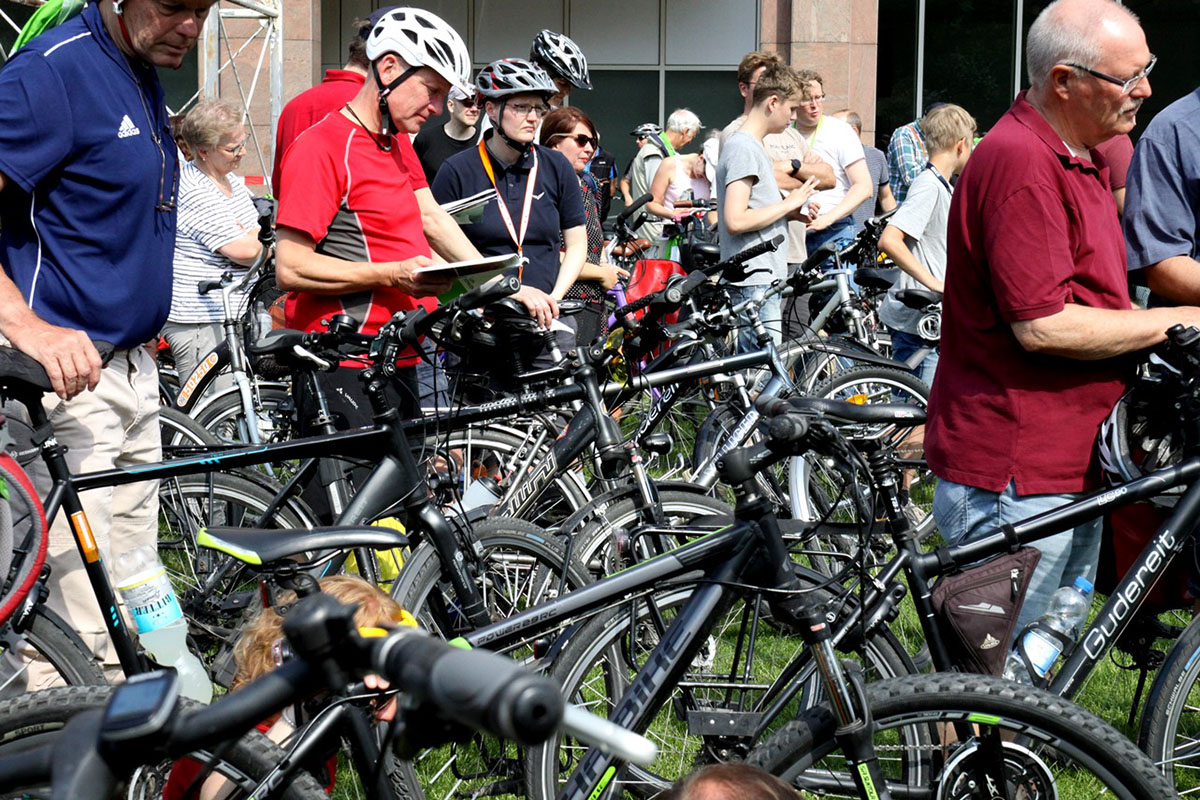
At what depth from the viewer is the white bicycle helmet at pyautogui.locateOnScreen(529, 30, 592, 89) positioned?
6867 millimetres

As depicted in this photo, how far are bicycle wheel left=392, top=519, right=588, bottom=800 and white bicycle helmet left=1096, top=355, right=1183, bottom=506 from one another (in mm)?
1492

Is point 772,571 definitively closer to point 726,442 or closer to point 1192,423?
point 1192,423

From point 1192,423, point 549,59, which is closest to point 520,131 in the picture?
point 549,59

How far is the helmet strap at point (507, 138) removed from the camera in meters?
5.99

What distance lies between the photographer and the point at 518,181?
6129 millimetres

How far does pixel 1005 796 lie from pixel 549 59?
4841 millimetres

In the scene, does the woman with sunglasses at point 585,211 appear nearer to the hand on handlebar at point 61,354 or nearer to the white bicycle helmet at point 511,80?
the white bicycle helmet at point 511,80

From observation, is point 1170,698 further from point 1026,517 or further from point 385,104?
point 385,104

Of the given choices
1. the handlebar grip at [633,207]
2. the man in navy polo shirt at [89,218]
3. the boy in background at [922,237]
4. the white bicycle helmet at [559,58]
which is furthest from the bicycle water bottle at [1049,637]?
the handlebar grip at [633,207]

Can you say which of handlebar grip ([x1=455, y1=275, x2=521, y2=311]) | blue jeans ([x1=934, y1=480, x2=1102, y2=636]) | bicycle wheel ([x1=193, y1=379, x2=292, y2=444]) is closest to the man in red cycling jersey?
handlebar grip ([x1=455, y1=275, x2=521, y2=311])

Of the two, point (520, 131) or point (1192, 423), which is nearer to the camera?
point (1192, 423)

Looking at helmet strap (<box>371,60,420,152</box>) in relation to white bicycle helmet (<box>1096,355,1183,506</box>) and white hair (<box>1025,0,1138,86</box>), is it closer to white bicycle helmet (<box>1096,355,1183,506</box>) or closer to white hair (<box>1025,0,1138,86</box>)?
white hair (<box>1025,0,1138,86</box>)

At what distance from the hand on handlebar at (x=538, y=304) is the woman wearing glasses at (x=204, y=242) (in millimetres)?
2500

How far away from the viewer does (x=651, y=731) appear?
11.0 feet
